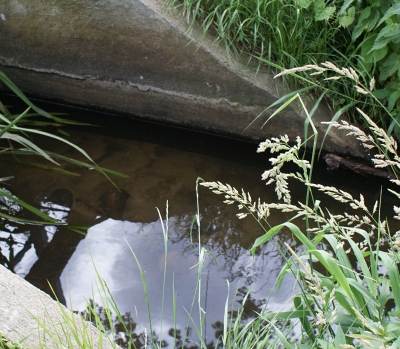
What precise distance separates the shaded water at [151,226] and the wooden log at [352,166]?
0.14 feet

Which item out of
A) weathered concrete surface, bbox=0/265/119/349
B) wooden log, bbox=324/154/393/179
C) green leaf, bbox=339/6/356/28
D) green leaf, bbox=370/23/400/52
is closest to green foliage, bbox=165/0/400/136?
green leaf, bbox=339/6/356/28

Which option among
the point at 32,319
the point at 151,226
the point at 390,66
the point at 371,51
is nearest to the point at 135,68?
the point at 151,226

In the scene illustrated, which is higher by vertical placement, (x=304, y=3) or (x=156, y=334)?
(x=304, y=3)

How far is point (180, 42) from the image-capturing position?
3055mm

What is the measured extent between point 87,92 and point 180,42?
33.2 inches

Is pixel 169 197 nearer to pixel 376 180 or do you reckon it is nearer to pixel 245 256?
pixel 245 256

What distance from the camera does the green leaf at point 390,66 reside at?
101 inches

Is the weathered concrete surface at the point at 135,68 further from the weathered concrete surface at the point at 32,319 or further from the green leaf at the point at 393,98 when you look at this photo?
the weathered concrete surface at the point at 32,319

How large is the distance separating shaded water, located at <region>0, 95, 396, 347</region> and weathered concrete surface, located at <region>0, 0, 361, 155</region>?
167 mm

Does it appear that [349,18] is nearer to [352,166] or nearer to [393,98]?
[393,98]

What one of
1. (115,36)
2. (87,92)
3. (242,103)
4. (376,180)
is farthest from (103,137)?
(376,180)

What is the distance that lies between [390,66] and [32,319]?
2179 mm

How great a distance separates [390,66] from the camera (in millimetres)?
2600

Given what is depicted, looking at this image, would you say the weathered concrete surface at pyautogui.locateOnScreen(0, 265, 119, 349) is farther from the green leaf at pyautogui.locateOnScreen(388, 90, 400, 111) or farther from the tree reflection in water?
the green leaf at pyautogui.locateOnScreen(388, 90, 400, 111)
